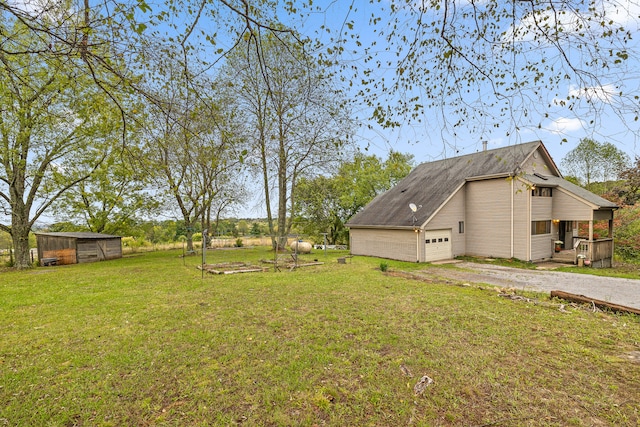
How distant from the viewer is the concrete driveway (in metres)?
8.01

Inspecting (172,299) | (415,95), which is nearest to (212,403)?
(415,95)

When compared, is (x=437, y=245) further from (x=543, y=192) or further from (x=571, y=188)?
(x=571, y=188)

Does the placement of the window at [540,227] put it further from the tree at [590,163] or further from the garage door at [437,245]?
the tree at [590,163]

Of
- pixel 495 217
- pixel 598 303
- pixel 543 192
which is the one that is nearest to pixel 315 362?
pixel 598 303

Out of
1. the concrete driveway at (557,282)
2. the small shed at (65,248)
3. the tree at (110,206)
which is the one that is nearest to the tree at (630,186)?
the concrete driveway at (557,282)

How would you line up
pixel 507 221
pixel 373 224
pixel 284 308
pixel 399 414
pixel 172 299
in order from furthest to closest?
1. pixel 373 224
2. pixel 507 221
3. pixel 172 299
4. pixel 284 308
5. pixel 399 414

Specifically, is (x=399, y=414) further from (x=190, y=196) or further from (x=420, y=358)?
(x=190, y=196)

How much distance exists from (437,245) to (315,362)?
44.8ft

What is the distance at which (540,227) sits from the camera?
15508 mm

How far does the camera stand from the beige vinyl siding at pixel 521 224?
1472cm

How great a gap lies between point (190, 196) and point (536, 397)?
18351 millimetres

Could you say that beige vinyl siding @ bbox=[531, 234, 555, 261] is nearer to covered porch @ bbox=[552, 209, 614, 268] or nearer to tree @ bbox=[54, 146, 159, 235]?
covered porch @ bbox=[552, 209, 614, 268]

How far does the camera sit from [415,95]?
13.3ft

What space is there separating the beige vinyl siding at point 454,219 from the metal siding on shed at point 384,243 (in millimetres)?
1510
